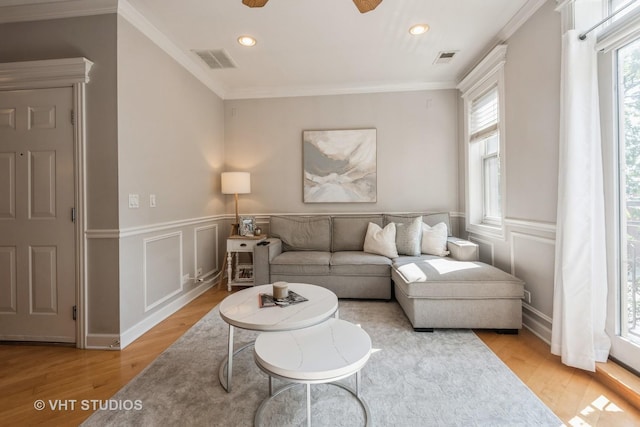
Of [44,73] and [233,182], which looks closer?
[44,73]

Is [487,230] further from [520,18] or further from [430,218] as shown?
[520,18]

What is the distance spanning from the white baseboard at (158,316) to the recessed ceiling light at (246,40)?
2.70m

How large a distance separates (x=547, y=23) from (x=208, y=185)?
371cm

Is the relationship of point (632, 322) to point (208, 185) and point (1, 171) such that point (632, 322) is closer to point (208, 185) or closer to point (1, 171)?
point (208, 185)

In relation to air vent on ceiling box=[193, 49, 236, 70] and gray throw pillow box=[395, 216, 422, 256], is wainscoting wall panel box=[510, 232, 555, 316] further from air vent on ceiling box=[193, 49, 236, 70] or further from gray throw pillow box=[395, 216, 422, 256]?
air vent on ceiling box=[193, 49, 236, 70]

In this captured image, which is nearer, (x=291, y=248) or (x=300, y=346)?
(x=300, y=346)

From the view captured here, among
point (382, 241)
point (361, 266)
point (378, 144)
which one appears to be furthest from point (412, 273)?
point (378, 144)

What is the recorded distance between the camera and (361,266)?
10.3 feet

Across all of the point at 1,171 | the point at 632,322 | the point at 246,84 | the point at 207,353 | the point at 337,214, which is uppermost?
the point at 246,84

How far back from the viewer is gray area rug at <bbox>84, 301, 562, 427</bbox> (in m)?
1.46

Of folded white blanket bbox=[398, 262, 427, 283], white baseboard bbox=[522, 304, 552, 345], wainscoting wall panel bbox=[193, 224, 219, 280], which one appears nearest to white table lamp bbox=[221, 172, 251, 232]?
wainscoting wall panel bbox=[193, 224, 219, 280]

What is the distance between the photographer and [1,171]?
226 centimetres

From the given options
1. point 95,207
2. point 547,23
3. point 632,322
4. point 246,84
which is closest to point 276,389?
point 95,207

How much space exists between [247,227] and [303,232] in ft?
2.57
